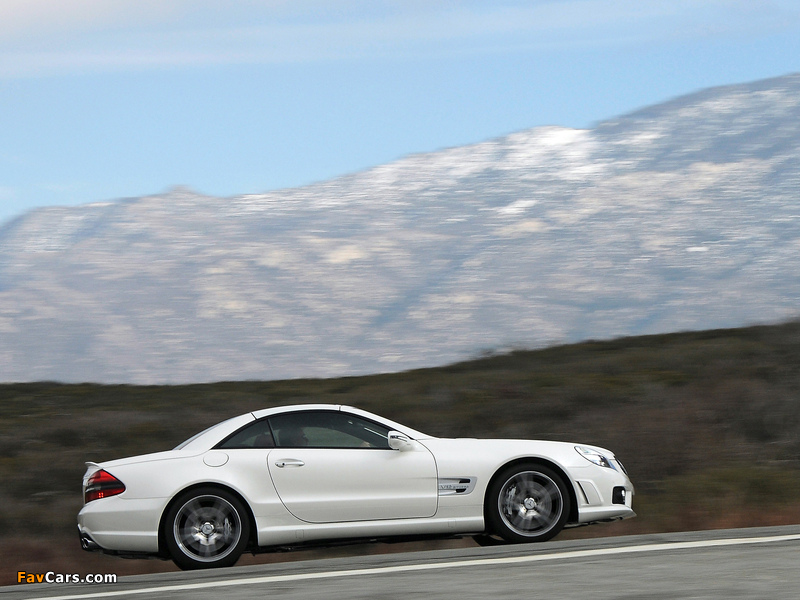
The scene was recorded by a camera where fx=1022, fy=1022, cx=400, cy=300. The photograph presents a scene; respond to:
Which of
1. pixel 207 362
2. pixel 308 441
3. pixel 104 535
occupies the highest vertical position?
pixel 207 362

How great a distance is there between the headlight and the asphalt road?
71 cm

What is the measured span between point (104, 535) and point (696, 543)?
4.41 meters

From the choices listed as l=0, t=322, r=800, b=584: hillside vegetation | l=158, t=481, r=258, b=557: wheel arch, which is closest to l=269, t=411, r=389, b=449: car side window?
l=158, t=481, r=258, b=557: wheel arch

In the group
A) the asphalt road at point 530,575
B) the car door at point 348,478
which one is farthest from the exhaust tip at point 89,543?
the car door at point 348,478

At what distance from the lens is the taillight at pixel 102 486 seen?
308 inches

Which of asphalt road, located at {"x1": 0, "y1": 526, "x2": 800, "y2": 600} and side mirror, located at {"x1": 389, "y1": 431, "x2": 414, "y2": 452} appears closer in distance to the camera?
asphalt road, located at {"x1": 0, "y1": 526, "x2": 800, "y2": 600}

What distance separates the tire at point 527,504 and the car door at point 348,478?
53cm

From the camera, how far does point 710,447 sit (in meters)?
14.1

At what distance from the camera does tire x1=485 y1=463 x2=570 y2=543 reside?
813 centimetres

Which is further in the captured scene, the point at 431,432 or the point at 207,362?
the point at 207,362

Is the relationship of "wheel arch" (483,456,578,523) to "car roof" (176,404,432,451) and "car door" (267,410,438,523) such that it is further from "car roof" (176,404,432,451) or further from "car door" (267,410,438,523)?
"car roof" (176,404,432,451)

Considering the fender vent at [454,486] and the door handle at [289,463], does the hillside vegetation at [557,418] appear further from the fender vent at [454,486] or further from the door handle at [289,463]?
the fender vent at [454,486]

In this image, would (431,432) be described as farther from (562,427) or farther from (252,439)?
A: (252,439)

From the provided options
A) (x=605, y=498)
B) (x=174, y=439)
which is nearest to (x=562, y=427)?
(x=174, y=439)
